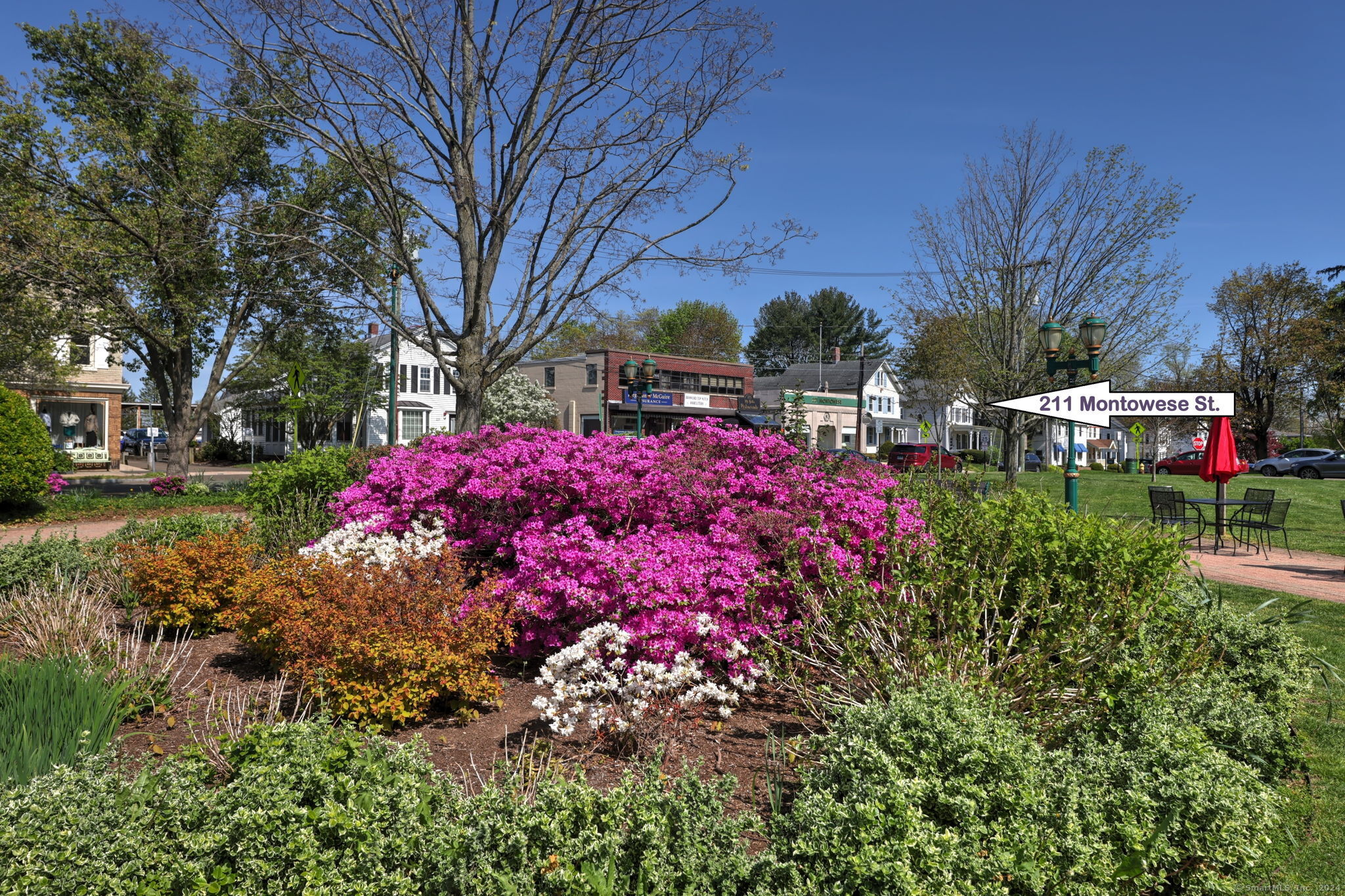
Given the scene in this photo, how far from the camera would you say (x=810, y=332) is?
7806 centimetres

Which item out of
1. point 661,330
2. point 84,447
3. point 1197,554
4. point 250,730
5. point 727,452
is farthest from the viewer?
point 661,330

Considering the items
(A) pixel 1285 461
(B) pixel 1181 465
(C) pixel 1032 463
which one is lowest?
(C) pixel 1032 463

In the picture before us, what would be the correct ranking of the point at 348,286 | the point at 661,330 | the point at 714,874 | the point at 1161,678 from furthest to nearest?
the point at 661,330, the point at 348,286, the point at 1161,678, the point at 714,874

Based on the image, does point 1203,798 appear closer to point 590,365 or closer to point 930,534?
point 930,534

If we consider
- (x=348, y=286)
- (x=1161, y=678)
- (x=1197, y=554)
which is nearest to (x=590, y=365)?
(x=348, y=286)

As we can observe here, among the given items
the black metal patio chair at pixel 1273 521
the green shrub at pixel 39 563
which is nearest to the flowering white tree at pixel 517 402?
the green shrub at pixel 39 563

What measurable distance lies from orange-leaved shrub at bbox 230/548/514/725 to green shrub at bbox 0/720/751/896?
1294 mm

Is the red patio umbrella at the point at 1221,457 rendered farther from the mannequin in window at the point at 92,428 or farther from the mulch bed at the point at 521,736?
the mannequin in window at the point at 92,428

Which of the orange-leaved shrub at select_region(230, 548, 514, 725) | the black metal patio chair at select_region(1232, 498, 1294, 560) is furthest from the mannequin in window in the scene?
the black metal patio chair at select_region(1232, 498, 1294, 560)

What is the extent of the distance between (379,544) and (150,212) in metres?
15.5

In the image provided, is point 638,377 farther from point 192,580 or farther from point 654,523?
point 192,580

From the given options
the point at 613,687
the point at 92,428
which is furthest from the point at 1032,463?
the point at 92,428

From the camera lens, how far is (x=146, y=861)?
228cm

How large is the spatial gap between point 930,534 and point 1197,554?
9815 millimetres
